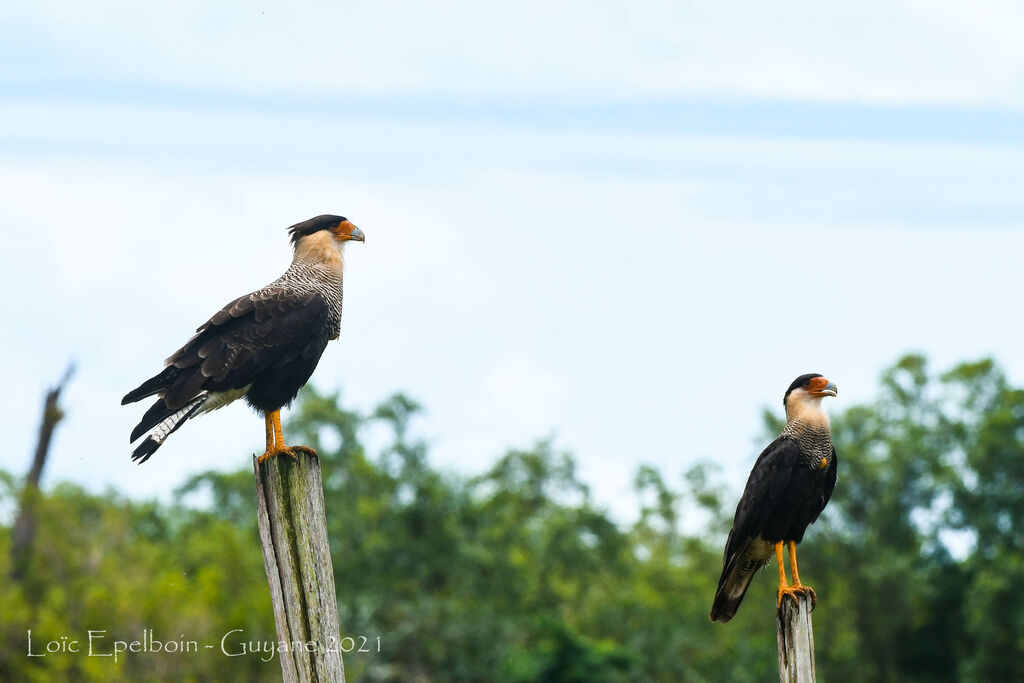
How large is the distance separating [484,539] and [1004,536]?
14687mm

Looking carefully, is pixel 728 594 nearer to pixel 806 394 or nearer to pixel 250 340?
pixel 806 394

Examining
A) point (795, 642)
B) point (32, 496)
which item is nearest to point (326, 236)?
point (795, 642)

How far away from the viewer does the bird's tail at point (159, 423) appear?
5965 millimetres

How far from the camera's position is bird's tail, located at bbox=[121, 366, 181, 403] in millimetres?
6297

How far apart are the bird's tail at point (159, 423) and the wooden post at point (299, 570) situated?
110 cm

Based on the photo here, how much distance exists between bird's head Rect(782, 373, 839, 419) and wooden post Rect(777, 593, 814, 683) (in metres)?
1.73

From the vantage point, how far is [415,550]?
29.8 m

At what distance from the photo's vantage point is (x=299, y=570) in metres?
4.95

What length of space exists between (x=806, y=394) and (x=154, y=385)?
370cm

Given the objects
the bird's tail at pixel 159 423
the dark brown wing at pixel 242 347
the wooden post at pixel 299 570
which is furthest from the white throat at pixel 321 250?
the wooden post at pixel 299 570

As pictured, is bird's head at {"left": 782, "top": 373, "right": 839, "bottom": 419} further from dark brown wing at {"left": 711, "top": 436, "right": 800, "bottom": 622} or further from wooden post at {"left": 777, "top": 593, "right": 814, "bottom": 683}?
wooden post at {"left": 777, "top": 593, "right": 814, "bottom": 683}

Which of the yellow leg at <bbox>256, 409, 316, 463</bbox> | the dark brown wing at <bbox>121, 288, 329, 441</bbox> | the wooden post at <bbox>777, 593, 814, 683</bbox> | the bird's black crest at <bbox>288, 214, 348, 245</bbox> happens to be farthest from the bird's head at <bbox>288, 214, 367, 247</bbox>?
the wooden post at <bbox>777, 593, 814, 683</bbox>

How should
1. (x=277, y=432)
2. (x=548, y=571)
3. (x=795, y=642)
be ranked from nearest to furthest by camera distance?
(x=795, y=642)
(x=277, y=432)
(x=548, y=571)

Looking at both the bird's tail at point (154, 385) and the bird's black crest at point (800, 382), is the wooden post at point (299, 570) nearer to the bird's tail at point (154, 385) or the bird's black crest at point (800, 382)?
the bird's tail at point (154, 385)
